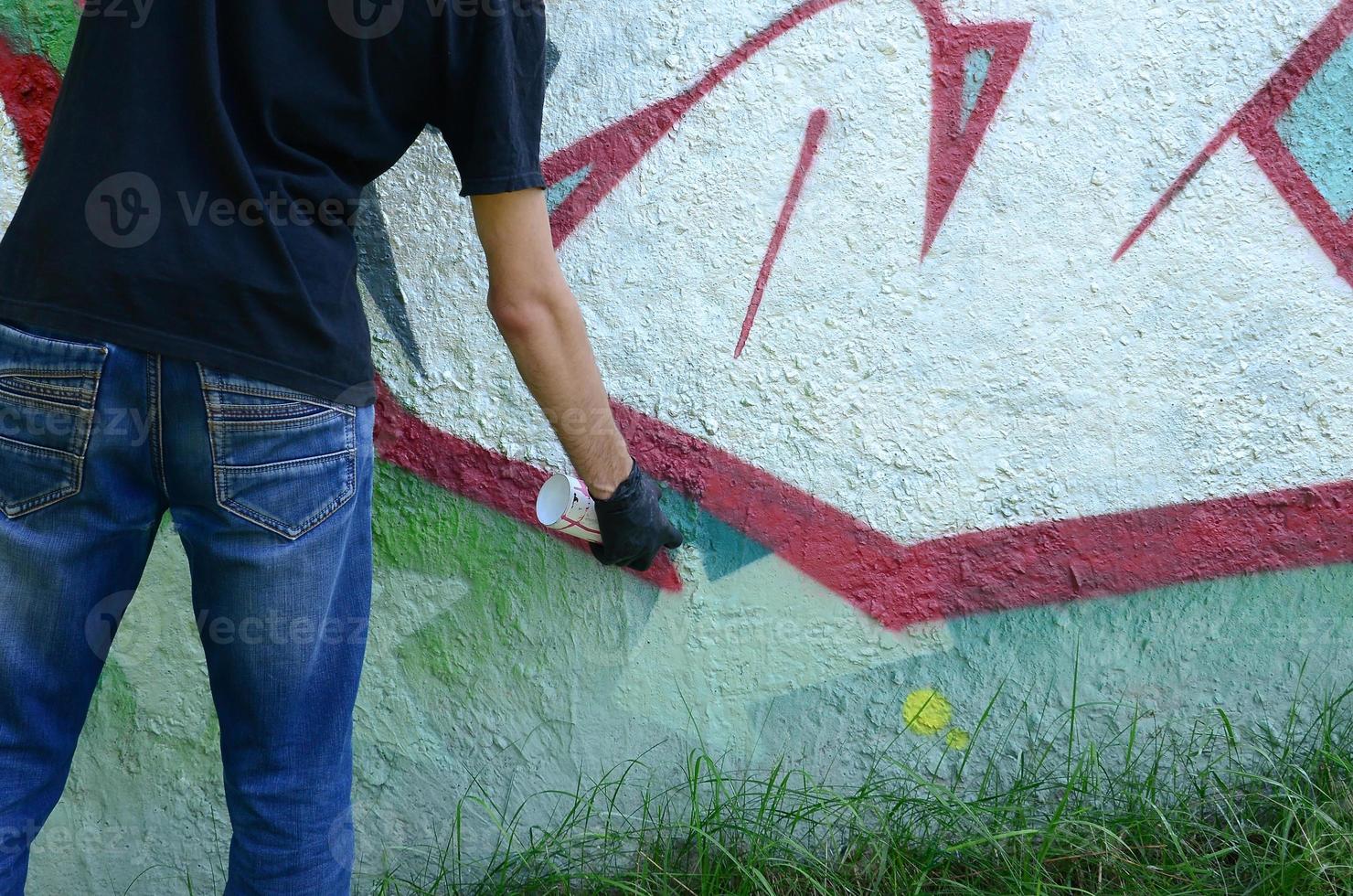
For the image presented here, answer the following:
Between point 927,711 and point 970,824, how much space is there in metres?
0.21

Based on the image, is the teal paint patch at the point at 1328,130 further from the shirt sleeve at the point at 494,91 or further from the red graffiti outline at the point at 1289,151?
the shirt sleeve at the point at 494,91

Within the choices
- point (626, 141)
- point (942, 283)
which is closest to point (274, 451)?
point (626, 141)

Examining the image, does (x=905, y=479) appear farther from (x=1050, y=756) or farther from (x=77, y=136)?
(x=77, y=136)

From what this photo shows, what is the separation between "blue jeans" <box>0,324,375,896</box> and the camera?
1.18m

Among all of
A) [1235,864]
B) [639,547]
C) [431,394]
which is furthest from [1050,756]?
[431,394]

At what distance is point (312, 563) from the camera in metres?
1.27

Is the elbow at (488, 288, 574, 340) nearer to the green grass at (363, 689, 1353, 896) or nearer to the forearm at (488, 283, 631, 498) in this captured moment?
the forearm at (488, 283, 631, 498)

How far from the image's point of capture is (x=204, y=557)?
1.27 metres

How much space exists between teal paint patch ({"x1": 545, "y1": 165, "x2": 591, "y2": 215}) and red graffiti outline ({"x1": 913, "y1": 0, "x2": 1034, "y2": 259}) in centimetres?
59

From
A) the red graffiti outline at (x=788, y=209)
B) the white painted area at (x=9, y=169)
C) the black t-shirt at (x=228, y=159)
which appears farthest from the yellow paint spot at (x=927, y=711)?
the white painted area at (x=9, y=169)

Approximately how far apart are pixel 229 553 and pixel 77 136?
1.65ft

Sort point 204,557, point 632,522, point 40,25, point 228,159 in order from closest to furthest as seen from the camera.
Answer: point 228,159 → point 204,557 → point 632,522 → point 40,25

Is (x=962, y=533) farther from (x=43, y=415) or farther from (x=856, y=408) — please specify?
(x=43, y=415)

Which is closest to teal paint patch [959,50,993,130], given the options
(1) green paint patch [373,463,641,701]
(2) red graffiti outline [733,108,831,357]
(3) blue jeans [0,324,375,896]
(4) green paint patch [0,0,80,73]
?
(2) red graffiti outline [733,108,831,357]
